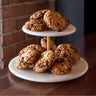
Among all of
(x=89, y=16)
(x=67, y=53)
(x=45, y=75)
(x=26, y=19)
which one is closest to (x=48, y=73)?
(x=45, y=75)

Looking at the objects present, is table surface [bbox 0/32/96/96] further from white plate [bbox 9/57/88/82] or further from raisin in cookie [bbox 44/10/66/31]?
raisin in cookie [bbox 44/10/66/31]

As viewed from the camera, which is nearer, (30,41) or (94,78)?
(94,78)

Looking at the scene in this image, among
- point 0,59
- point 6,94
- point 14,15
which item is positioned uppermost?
point 14,15

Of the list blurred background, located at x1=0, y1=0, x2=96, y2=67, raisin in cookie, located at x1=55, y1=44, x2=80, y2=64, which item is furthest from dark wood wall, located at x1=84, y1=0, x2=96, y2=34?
raisin in cookie, located at x1=55, y1=44, x2=80, y2=64

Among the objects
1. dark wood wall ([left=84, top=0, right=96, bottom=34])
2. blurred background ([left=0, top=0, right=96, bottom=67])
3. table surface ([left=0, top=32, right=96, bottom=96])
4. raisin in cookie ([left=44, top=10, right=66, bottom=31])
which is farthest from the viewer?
dark wood wall ([left=84, top=0, right=96, bottom=34])

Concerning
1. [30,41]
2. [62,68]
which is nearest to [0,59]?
[30,41]

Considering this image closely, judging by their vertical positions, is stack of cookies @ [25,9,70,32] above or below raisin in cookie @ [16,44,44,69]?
above

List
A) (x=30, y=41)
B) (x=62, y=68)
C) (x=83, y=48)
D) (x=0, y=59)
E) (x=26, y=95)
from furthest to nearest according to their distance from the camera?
(x=30, y=41) → (x=0, y=59) → (x=83, y=48) → (x=62, y=68) → (x=26, y=95)

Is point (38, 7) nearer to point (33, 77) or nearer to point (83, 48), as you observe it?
point (83, 48)
